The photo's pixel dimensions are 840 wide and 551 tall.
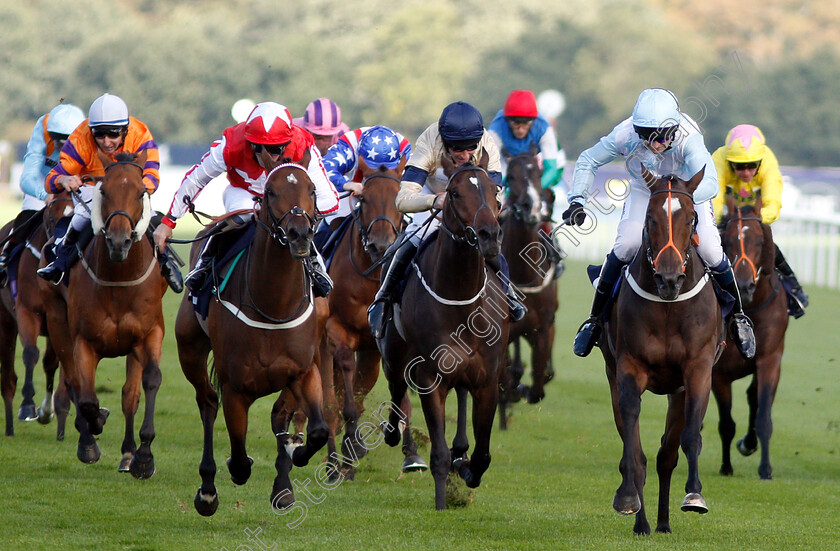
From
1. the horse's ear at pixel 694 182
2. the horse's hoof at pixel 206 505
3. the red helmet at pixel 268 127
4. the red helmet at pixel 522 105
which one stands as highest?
the red helmet at pixel 522 105

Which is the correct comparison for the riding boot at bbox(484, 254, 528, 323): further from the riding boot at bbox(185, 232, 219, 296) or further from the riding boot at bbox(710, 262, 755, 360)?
the riding boot at bbox(185, 232, 219, 296)

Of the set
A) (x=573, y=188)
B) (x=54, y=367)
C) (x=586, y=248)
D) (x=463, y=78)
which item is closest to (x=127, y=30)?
(x=463, y=78)

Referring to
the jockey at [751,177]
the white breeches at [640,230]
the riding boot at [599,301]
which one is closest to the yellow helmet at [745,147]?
the jockey at [751,177]

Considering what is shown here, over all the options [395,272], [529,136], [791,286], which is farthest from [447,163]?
[529,136]

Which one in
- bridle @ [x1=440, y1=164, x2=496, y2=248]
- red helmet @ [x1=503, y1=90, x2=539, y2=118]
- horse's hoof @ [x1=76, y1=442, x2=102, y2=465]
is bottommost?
horse's hoof @ [x1=76, y1=442, x2=102, y2=465]

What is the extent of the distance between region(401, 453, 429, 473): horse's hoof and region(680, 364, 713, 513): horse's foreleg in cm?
201

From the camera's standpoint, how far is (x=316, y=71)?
4384cm

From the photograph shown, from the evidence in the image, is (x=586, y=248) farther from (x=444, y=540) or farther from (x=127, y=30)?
(x=127, y=30)

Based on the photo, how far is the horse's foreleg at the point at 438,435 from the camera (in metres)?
6.47

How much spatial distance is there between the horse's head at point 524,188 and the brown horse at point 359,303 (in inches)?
56.8

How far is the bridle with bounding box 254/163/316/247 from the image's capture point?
5414 mm

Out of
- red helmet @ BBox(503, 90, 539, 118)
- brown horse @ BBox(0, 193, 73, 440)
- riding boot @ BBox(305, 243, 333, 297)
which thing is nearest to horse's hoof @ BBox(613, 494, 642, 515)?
riding boot @ BBox(305, 243, 333, 297)

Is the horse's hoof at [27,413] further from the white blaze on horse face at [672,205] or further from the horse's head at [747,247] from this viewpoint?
the white blaze on horse face at [672,205]

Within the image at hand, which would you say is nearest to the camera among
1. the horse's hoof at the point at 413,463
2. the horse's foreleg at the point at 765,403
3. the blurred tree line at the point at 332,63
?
the horse's hoof at the point at 413,463
